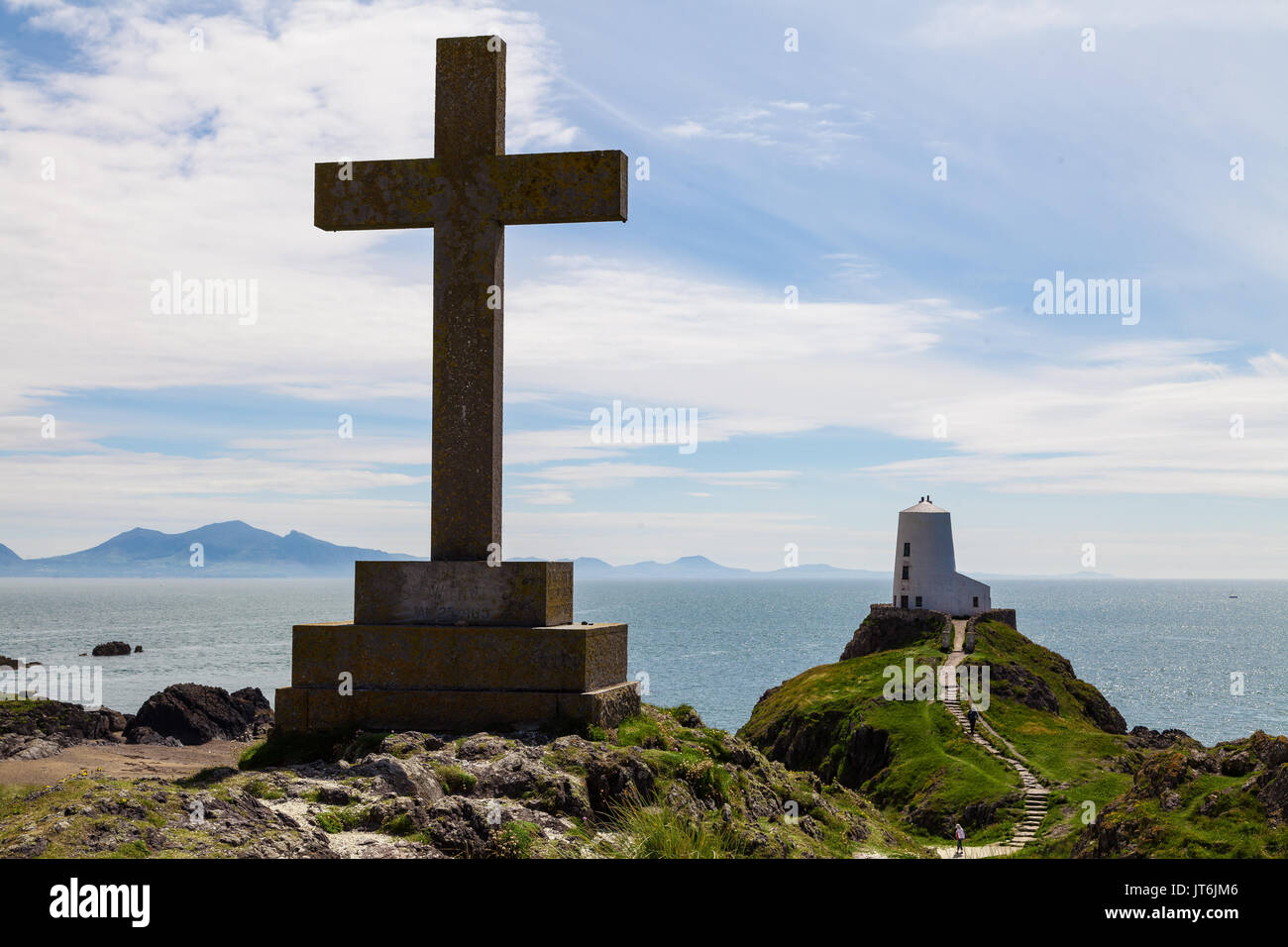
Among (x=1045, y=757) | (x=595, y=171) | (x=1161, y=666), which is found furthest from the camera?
(x=1161, y=666)

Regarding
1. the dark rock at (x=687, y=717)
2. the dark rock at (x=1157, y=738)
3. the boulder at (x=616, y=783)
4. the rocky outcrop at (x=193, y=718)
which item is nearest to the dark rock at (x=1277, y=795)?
the dark rock at (x=687, y=717)

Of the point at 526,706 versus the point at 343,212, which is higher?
the point at 343,212

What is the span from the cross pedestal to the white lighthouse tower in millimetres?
70173

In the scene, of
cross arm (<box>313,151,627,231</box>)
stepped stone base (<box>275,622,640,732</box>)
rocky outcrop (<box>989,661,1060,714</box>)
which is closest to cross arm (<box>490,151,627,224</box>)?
cross arm (<box>313,151,627,231</box>)

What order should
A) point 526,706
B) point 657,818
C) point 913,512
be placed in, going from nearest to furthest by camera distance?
point 657,818
point 526,706
point 913,512

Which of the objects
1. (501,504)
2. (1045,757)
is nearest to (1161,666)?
(1045,757)

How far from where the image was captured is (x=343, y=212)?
45.5ft

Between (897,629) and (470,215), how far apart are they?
69.8 metres

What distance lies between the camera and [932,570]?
265ft


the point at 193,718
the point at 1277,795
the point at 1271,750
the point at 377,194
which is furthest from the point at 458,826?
the point at 193,718

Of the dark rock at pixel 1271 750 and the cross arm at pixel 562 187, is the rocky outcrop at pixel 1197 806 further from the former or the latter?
the cross arm at pixel 562 187

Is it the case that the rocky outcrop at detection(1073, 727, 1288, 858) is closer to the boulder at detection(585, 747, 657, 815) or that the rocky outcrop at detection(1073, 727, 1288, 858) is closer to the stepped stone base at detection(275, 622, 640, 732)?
the stepped stone base at detection(275, 622, 640, 732)
